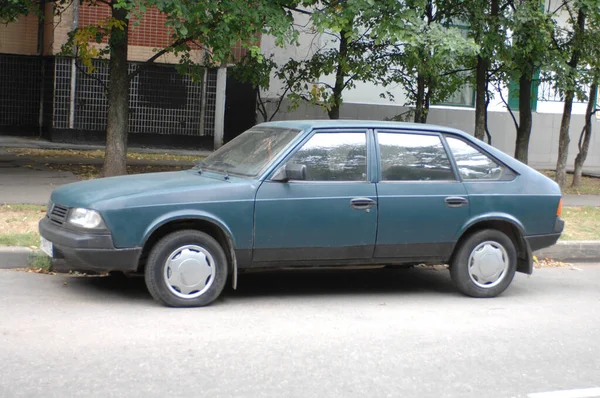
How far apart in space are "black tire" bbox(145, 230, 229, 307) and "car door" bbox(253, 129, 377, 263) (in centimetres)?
34

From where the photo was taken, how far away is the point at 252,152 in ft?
24.4

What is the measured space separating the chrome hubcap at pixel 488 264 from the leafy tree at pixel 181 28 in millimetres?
5617

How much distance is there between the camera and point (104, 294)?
720 cm

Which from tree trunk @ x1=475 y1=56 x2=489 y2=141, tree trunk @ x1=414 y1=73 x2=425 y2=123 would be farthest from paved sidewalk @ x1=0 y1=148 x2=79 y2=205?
tree trunk @ x1=475 y1=56 x2=489 y2=141

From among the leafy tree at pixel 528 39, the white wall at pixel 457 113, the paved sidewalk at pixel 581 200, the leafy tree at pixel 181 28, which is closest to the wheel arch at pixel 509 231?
the leafy tree at pixel 181 28

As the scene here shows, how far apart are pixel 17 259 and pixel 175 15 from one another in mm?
5066

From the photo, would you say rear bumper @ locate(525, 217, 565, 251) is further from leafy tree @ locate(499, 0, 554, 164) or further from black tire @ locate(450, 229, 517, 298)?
leafy tree @ locate(499, 0, 554, 164)

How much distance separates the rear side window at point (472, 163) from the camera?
773 cm

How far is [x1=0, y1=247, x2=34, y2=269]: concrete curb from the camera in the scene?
802 cm

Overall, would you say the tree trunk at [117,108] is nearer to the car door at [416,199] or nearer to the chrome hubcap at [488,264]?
the car door at [416,199]

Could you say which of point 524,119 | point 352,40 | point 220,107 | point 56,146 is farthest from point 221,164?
point 220,107

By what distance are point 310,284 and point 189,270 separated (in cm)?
179

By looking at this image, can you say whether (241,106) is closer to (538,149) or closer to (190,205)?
(538,149)

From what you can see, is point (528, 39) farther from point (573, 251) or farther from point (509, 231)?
point (509, 231)
